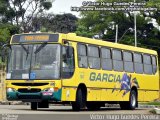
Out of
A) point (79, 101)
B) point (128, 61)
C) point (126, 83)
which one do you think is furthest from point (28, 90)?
point (128, 61)

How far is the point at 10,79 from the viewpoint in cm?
2395

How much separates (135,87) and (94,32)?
155 ft

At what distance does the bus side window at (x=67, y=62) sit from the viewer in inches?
926

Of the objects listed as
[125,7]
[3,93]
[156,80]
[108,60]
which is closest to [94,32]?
[125,7]

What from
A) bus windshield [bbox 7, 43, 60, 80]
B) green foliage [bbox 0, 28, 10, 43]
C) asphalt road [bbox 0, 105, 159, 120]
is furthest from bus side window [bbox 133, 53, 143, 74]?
green foliage [bbox 0, 28, 10, 43]

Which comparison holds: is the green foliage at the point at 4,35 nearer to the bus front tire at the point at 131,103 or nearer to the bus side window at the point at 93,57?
the bus front tire at the point at 131,103

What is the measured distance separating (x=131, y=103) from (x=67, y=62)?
6454 millimetres

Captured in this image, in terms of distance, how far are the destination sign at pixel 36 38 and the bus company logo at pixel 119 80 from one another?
2576mm

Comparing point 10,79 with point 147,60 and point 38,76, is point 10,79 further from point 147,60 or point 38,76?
point 147,60

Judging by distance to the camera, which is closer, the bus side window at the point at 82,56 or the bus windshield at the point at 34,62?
the bus windshield at the point at 34,62

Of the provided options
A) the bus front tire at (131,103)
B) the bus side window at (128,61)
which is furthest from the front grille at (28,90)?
the bus front tire at (131,103)

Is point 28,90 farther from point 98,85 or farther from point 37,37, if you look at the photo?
point 98,85

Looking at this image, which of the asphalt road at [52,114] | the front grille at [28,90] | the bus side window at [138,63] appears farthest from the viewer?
the bus side window at [138,63]

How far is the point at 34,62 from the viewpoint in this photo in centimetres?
2364
